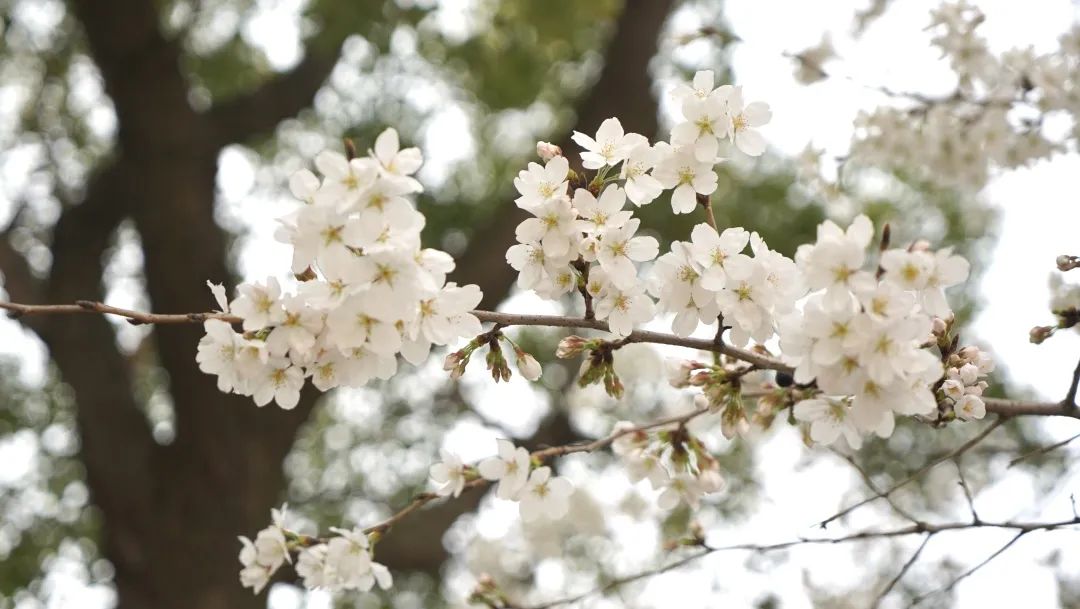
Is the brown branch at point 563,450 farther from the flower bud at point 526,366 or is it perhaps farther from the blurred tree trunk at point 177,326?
the blurred tree trunk at point 177,326

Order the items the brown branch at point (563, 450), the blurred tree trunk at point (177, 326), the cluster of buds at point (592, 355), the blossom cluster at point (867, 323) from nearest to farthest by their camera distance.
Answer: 1. the blossom cluster at point (867, 323)
2. the cluster of buds at point (592, 355)
3. the brown branch at point (563, 450)
4. the blurred tree trunk at point (177, 326)

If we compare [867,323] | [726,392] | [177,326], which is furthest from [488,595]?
[177,326]

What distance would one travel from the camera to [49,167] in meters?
5.15

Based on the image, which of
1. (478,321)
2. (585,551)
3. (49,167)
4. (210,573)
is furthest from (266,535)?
(49,167)

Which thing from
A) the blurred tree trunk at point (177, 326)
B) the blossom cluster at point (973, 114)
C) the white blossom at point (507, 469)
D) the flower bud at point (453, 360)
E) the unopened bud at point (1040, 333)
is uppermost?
the blossom cluster at point (973, 114)

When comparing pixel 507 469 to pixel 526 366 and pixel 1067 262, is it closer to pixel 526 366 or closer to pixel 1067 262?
pixel 526 366

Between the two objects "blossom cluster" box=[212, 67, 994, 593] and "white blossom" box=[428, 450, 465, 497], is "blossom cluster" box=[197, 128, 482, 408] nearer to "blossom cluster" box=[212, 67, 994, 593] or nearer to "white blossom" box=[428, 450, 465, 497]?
"blossom cluster" box=[212, 67, 994, 593]

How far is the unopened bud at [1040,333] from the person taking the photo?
128 centimetres

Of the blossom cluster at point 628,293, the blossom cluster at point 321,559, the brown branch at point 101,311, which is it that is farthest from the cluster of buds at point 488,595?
the brown branch at point 101,311

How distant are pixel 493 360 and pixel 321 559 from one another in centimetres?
58

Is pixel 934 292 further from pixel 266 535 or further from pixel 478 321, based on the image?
pixel 266 535

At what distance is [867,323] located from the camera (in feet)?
3.05

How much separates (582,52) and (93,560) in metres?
4.22

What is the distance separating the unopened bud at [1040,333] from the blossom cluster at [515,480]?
771mm
